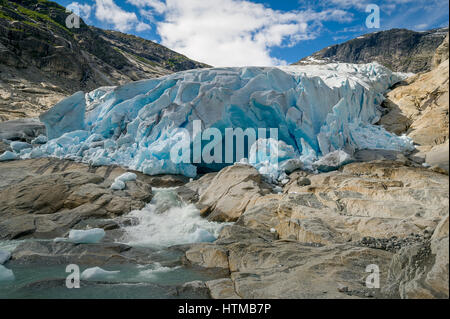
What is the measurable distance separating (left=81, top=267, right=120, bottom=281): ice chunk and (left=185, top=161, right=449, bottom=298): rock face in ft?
4.47

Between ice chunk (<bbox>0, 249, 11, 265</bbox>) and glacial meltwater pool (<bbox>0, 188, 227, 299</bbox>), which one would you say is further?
ice chunk (<bbox>0, 249, 11, 265</bbox>)

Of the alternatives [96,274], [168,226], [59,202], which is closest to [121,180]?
[59,202]

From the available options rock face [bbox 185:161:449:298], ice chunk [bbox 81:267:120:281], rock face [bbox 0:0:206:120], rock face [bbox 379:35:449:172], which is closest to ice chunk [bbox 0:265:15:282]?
ice chunk [bbox 81:267:120:281]

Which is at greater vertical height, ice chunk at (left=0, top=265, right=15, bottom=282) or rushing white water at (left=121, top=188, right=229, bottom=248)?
rushing white water at (left=121, top=188, right=229, bottom=248)

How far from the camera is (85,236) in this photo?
6027 millimetres

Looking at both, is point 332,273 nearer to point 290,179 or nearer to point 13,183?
point 290,179

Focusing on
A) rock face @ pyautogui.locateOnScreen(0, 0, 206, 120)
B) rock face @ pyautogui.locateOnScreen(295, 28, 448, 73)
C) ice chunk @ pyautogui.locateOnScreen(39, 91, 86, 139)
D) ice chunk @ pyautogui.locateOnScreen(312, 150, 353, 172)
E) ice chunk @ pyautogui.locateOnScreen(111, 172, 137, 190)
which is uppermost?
rock face @ pyautogui.locateOnScreen(295, 28, 448, 73)

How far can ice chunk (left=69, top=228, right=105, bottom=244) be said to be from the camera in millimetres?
5945

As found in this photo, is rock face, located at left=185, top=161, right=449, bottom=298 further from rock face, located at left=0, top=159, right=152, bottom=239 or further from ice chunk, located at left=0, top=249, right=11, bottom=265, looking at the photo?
rock face, located at left=0, top=159, right=152, bottom=239

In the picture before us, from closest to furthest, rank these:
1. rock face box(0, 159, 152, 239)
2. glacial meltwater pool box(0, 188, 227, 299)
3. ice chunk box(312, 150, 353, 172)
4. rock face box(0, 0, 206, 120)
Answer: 1. glacial meltwater pool box(0, 188, 227, 299)
2. rock face box(0, 159, 152, 239)
3. ice chunk box(312, 150, 353, 172)
4. rock face box(0, 0, 206, 120)

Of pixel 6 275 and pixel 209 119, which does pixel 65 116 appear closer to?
pixel 209 119

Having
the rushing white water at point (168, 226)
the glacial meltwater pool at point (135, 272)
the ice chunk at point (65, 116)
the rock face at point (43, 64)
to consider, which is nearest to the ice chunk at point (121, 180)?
the rushing white water at point (168, 226)

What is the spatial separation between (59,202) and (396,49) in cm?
6555
